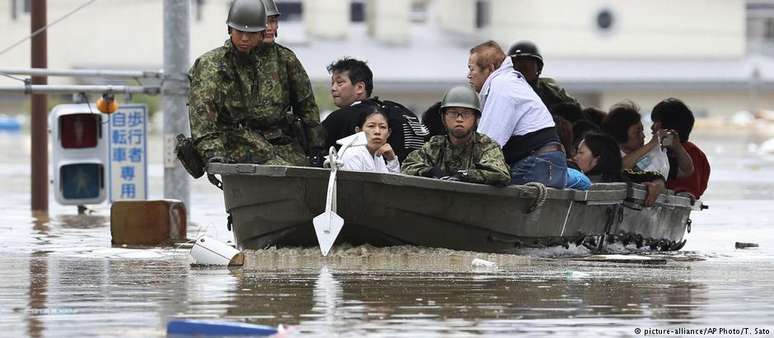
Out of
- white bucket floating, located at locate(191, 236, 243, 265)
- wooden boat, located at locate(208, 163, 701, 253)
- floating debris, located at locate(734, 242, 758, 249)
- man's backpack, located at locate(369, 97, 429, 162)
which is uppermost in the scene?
man's backpack, located at locate(369, 97, 429, 162)

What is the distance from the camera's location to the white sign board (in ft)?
74.7

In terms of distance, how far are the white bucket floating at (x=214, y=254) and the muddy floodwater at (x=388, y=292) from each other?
6.0 inches

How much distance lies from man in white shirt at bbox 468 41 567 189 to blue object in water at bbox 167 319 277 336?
551 cm

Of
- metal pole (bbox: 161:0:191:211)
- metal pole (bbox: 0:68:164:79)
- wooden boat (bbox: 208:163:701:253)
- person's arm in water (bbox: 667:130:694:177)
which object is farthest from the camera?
metal pole (bbox: 161:0:191:211)

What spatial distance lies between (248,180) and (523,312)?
4051 millimetres

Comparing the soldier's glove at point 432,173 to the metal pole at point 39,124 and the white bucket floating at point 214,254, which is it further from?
the metal pole at point 39,124

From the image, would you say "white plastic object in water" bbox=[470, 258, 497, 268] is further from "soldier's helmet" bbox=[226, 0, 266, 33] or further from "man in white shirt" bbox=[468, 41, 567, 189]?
"soldier's helmet" bbox=[226, 0, 266, 33]

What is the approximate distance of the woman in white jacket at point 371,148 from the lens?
14.3 m

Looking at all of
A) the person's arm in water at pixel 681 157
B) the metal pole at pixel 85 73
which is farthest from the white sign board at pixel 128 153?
the person's arm in water at pixel 681 157

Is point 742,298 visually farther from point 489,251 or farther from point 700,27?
point 700,27

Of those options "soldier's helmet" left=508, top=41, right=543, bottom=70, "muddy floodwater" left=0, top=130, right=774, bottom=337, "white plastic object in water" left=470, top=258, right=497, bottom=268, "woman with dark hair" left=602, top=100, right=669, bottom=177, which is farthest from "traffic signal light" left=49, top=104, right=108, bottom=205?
"white plastic object in water" left=470, top=258, right=497, bottom=268

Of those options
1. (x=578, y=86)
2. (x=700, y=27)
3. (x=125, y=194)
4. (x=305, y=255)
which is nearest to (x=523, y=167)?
(x=305, y=255)

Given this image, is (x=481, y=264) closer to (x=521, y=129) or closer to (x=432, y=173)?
(x=432, y=173)

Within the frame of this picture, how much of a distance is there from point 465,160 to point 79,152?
390 inches
